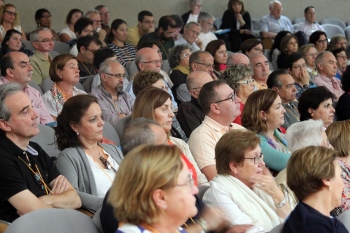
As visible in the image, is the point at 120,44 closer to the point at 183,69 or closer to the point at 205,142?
the point at 183,69

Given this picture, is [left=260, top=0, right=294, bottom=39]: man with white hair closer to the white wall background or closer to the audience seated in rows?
the white wall background

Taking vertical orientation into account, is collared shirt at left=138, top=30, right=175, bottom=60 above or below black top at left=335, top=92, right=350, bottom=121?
above

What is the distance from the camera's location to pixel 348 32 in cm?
1038

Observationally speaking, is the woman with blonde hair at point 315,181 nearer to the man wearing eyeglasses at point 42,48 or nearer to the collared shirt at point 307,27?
the man wearing eyeglasses at point 42,48

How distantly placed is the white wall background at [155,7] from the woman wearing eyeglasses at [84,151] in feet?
19.1

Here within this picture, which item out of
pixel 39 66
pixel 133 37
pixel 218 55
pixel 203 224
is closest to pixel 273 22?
pixel 133 37

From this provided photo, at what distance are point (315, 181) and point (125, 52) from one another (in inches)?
198

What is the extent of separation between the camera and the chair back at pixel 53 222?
2.46 meters

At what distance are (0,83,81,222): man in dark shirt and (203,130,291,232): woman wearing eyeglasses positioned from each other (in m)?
0.72

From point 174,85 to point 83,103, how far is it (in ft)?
8.34

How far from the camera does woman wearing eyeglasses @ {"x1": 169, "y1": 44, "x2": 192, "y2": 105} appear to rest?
5953 mm

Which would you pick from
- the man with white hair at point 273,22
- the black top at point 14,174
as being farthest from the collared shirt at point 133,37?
the black top at point 14,174

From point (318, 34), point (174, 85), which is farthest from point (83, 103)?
point (318, 34)

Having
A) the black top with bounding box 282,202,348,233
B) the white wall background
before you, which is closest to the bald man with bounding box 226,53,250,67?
the black top with bounding box 282,202,348,233
